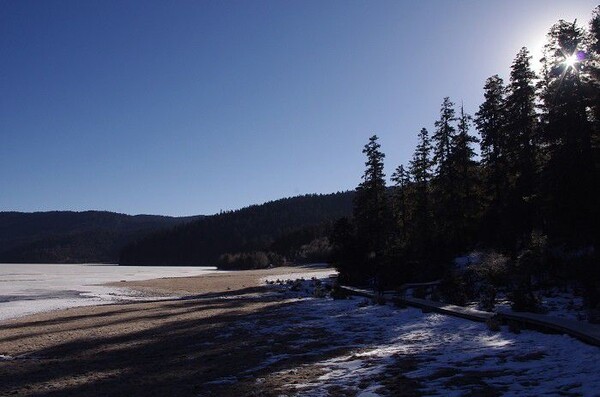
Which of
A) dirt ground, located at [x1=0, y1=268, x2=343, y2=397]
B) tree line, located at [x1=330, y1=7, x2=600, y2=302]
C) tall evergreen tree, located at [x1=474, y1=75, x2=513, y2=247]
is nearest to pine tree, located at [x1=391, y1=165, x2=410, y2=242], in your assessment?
tree line, located at [x1=330, y1=7, x2=600, y2=302]

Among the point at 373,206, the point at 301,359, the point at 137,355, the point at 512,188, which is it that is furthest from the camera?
the point at 373,206

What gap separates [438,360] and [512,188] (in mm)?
24619

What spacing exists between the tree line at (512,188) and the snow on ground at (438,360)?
7963 millimetres

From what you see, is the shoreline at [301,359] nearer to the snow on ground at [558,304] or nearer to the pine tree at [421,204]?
the snow on ground at [558,304]

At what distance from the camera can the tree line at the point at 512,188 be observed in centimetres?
2066

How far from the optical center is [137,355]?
13.9 metres

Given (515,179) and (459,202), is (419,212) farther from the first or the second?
(515,179)

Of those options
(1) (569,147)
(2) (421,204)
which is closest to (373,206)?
(2) (421,204)

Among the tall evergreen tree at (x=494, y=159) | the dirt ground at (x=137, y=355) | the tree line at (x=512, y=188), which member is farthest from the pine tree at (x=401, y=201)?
the dirt ground at (x=137, y=355)

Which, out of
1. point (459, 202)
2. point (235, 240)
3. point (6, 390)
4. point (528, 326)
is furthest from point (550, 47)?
point (235, 240)

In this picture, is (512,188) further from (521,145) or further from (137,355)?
(137,355)

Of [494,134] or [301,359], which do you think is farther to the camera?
[494,134]

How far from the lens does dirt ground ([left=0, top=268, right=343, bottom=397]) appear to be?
33.0 ft

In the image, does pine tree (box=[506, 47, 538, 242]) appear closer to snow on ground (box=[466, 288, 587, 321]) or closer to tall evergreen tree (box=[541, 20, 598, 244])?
tall evergreen tree (box=[541, 20, 598, 244])
